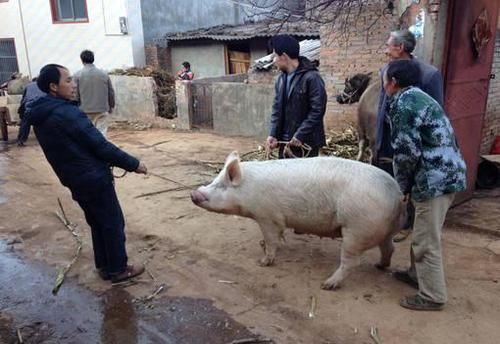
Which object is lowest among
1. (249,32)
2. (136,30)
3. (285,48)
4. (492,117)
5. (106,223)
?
(106,223)

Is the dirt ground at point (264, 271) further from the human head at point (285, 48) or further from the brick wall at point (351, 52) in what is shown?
the brick wall at point (351, 52)

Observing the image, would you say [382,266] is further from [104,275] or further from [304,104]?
[104,275]

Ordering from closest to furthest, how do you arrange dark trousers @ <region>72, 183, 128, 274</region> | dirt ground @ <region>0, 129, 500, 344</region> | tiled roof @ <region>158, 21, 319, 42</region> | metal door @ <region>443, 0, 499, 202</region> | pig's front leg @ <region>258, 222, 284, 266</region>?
dirt ground @ <region>0, 129, 500, 344</region> < dark trousers @ <region>72, 183, 128, 274</region> < pig's front leg @ <region>258, 222, 284, 266</region> < metal door @ <region>443, 0, 499, 202</region> < tiled roof @ <region>158, 21, 319, 42</region>

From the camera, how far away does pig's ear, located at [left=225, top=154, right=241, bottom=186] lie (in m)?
3.92

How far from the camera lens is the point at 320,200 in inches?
148

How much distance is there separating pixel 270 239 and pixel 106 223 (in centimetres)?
141

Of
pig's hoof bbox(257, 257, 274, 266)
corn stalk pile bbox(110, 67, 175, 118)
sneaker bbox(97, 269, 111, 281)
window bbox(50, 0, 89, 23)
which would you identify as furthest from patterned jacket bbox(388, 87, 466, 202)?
window bbox(50, 0, 89, 23)

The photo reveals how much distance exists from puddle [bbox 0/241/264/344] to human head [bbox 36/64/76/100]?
1683 mm

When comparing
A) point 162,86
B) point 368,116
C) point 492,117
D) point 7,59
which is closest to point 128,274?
point 368,116

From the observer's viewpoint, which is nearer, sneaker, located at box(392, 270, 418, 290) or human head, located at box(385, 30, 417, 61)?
sneaker, located at box(392, 270, 418, 290)

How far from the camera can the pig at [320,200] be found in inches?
142

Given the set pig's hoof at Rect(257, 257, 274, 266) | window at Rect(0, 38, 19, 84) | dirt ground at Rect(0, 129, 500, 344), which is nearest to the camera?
dirt ground at Rect(0, 129, 500, 344)

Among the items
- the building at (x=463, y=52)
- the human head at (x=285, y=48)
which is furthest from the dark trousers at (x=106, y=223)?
the building at (x=463, y=52)

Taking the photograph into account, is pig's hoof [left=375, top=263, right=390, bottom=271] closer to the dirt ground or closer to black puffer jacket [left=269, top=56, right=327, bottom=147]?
the dirt ground
